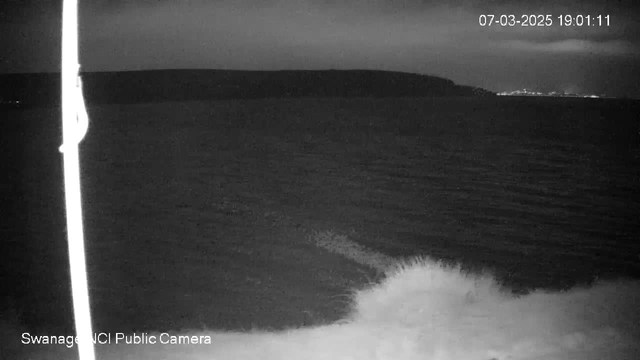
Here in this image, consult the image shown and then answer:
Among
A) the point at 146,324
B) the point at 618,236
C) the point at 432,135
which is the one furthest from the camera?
the point at 432,135

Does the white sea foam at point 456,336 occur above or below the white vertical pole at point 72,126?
below

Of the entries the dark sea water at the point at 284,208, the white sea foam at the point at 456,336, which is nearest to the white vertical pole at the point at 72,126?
A: the white sea foam at the point at 456,336

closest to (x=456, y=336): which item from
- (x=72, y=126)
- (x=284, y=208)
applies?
(x=72, y=126)

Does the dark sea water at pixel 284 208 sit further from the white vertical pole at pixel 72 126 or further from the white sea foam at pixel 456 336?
the white vertical pole at pixel 72 126

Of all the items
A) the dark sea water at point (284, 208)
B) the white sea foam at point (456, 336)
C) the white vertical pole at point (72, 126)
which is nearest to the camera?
the white vertical pole at point (72, 126)

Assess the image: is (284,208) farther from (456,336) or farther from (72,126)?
A: (72,126)

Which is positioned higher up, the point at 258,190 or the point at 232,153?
the point at 232,153

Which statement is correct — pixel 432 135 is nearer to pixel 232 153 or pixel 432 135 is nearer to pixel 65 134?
pixel 232 153

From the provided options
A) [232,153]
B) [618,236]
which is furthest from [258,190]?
[618,236]
